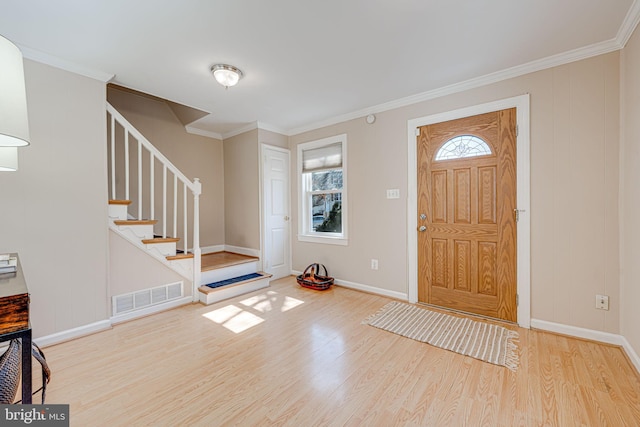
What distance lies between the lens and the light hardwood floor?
57.8 inches

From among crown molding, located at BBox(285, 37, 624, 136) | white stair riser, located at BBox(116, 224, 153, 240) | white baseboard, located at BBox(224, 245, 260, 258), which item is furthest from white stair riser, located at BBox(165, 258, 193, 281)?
crown molding, located at BBox(285, 37, 624, 136)

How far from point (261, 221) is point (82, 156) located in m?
2.16

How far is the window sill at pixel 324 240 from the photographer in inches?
150

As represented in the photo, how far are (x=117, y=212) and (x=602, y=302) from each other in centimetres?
444

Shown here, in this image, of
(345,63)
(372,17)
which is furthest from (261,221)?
(372,17)

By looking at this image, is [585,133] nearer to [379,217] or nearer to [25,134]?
[379,217]

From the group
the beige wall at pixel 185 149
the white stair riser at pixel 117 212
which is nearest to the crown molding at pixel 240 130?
the beige wall at pixel 185 149

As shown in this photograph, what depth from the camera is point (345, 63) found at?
7.82ft

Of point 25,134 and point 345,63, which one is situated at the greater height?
point 345,63

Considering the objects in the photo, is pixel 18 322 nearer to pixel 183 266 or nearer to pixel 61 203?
pixel 61 203

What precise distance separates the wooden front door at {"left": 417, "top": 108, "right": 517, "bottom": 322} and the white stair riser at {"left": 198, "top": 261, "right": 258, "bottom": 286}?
92.4 inches

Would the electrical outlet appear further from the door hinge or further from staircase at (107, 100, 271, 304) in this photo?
staircase at (107, 100, 271, 304)

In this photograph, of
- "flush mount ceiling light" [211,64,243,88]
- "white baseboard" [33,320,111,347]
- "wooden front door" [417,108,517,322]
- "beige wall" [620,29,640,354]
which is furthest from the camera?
"wooden front door" [417,108,517,322]

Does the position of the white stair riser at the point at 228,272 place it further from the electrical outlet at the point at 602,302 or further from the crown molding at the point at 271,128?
the electrical outlet at the point at 602,302
